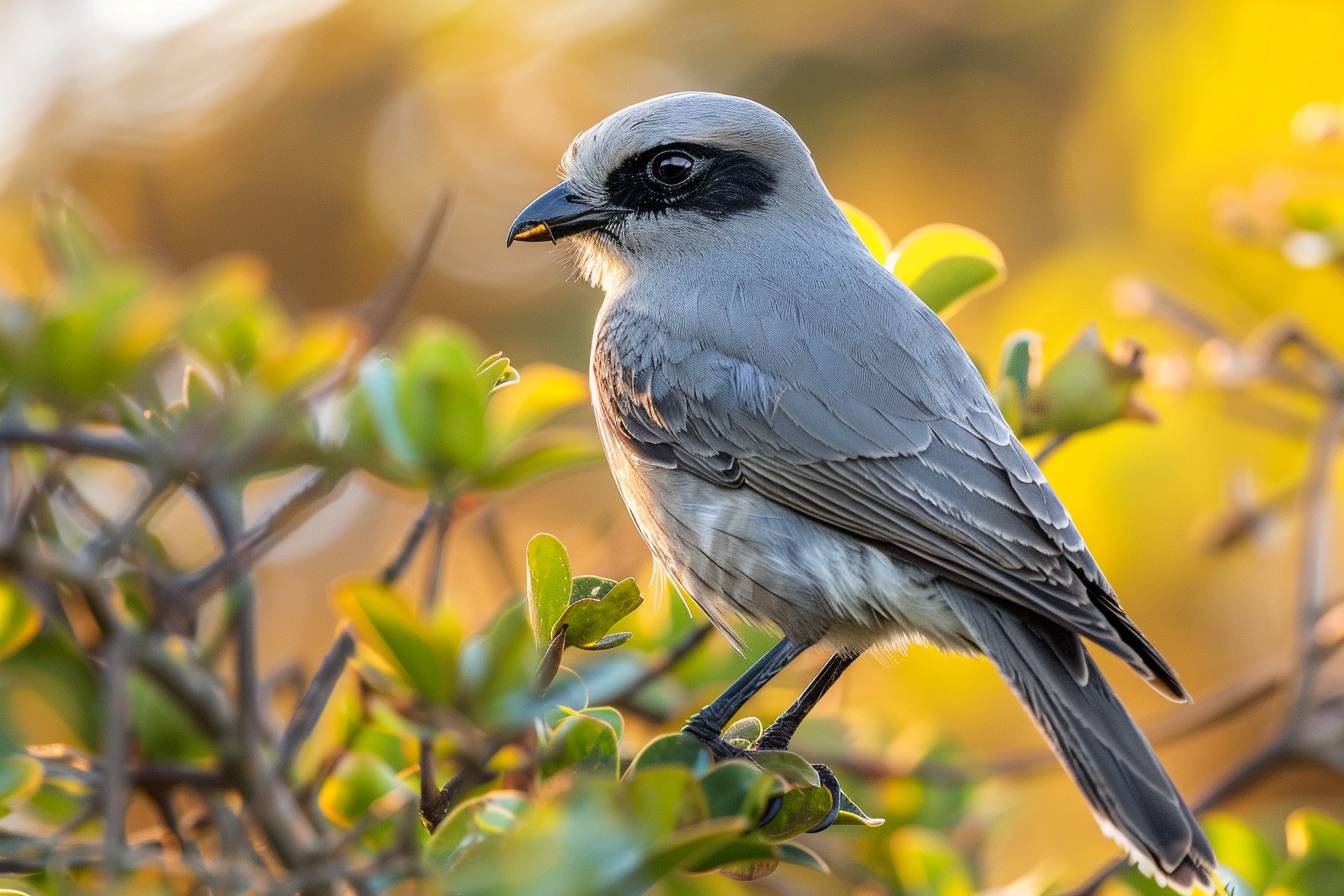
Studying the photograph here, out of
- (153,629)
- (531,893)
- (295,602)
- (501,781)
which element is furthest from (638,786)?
(295,602)

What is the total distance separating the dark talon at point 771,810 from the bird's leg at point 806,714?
0.17 meters

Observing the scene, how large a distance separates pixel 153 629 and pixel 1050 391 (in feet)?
5.36

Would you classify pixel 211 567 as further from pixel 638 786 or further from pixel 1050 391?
pixel 1050 391

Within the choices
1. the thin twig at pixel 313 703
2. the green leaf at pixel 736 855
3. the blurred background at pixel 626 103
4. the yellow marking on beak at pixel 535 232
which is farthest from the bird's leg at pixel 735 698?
the blurred background at pixel 626 103

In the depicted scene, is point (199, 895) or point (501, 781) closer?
point (199, 895)

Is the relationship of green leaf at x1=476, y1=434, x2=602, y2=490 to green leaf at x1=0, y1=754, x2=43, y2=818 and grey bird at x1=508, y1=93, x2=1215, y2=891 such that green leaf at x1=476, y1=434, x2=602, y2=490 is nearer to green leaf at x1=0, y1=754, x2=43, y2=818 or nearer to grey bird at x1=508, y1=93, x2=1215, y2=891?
grey bird at x1=508, y1=93, x2=1215, y2=891

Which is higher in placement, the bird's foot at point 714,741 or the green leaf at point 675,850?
the green leaf at point 675,850

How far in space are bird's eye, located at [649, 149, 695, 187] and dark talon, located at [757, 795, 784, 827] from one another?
5.54 feet

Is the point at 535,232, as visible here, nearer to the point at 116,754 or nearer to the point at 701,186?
the point at 701,186

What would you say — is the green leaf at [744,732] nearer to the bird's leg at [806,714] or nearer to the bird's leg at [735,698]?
the bird's leg at [735,698]

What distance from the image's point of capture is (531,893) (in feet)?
4.67

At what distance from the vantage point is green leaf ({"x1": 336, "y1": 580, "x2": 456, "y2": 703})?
64.5 inches

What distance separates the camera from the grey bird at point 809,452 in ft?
8.10

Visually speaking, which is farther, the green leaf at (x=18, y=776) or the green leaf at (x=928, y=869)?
the green leaf at (x=928, y=869)
